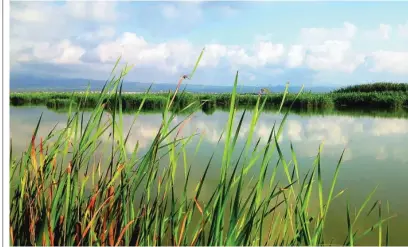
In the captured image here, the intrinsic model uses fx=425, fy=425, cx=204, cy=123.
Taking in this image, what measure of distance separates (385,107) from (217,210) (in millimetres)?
11244

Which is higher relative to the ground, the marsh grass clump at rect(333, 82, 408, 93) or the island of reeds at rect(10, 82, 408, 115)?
the marsh grass clump at rect(333, 82, 408, 93)

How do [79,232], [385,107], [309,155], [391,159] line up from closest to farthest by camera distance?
[79,232]
[309,155]
[391,159]
[385,107]

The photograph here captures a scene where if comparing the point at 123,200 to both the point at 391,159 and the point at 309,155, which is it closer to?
the point at 309,155

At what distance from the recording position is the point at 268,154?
91cm
